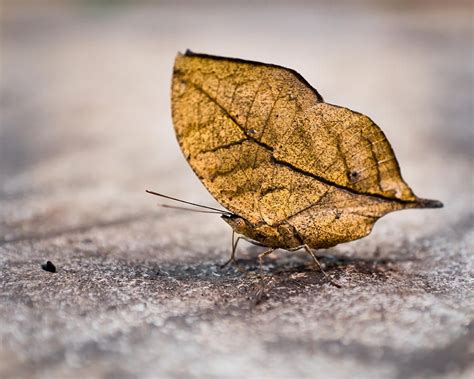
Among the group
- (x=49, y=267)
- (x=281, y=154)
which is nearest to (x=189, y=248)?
(x=49, y=267)

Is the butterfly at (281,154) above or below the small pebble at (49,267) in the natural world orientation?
above

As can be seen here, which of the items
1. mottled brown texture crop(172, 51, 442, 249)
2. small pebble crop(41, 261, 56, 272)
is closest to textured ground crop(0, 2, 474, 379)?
small pebble crop(41, 261, 56, 272)

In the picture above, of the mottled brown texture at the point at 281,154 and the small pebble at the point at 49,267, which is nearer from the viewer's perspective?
the mottled brown texture at the point at 281,154

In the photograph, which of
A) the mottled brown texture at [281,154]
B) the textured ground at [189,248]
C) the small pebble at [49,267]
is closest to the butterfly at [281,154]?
the mottled brown texture at [281,154]

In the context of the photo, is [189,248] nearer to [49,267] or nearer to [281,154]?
[49,267]

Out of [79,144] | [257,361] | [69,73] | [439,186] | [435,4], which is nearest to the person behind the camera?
[257,361]

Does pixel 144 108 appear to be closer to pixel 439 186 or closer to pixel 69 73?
pixel 69 73

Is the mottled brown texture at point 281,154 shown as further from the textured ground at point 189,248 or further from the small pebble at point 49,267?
the small pebble at point 49,267

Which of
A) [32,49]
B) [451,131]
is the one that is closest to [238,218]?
[451,131]
